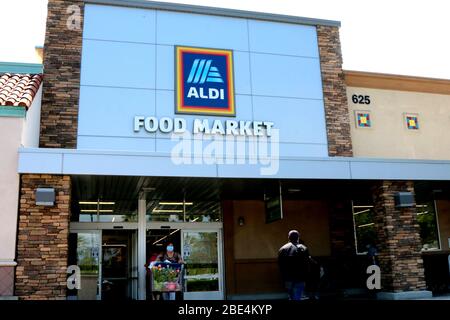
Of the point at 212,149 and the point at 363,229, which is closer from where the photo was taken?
the point at 212,149

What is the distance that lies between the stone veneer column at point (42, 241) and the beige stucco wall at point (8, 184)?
158mm

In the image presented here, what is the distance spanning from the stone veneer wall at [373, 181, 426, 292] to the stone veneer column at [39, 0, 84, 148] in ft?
26.3

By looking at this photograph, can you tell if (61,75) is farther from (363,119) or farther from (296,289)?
(363,119)

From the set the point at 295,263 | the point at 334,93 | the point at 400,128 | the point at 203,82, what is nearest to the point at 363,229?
the point at 400,128

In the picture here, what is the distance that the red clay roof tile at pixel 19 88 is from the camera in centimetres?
1047

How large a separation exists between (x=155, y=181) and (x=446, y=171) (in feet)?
24.4

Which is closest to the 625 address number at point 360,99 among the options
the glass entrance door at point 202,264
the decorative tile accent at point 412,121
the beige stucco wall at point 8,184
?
the decorative tile accent at point 412,121

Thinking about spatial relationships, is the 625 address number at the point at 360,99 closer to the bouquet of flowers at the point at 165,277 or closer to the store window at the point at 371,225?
the store window at the point at 371,225

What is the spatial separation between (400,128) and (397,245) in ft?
16.0

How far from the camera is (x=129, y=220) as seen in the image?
1458 cm

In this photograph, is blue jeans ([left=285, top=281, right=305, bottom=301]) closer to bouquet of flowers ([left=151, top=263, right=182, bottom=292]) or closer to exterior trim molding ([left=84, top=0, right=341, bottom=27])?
bouquet of flowers ([left=151, top=263, right=182, bottom=292])

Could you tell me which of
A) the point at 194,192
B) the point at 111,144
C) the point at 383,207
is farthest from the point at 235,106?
the point at 383,207

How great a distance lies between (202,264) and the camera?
15.0 metres

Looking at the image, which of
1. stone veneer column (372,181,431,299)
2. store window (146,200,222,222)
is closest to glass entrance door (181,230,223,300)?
store window (146,200,222,222)
